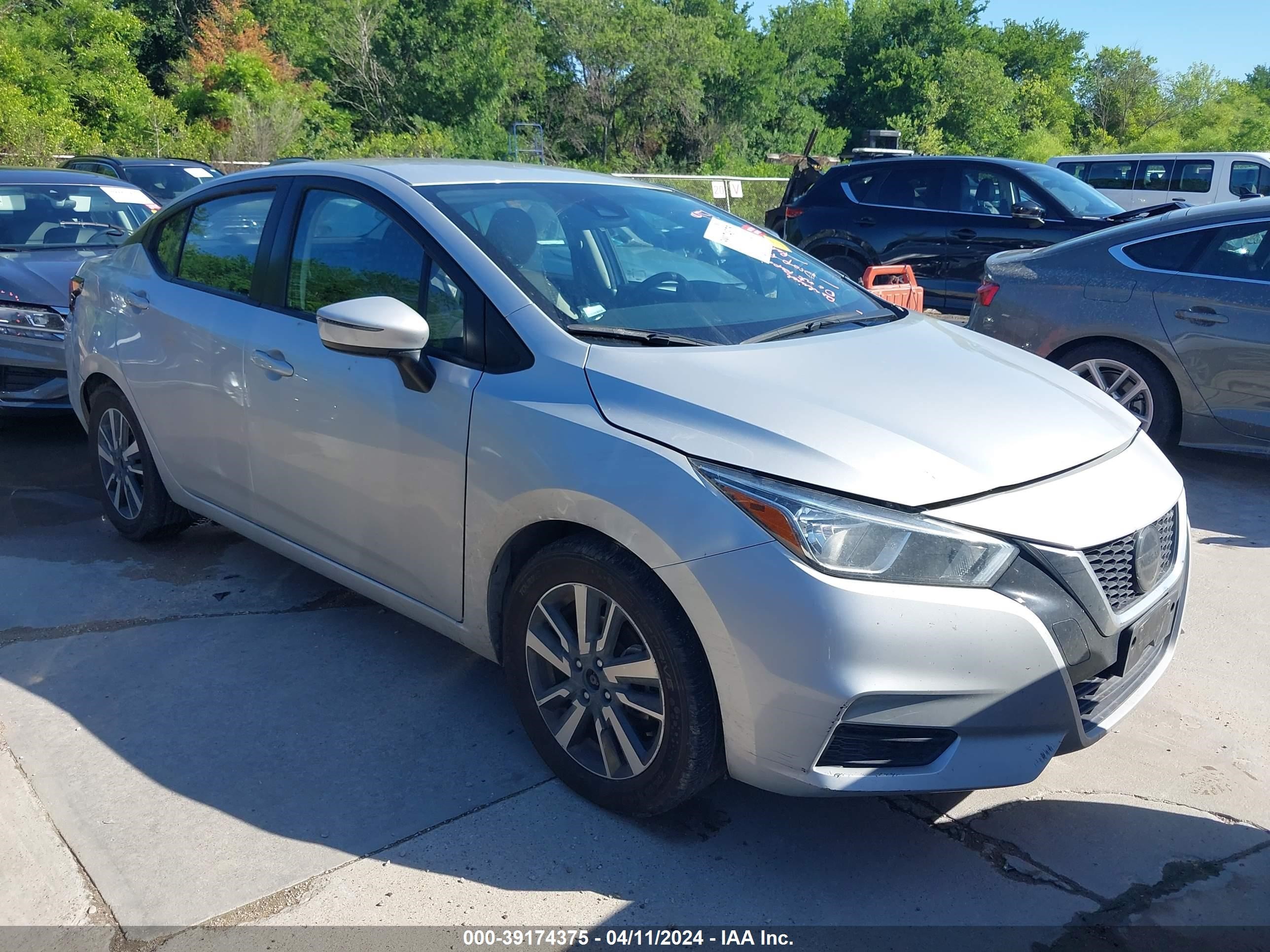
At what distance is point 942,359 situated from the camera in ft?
10.7

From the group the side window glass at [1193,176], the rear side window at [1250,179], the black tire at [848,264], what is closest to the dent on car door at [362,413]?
the black tire at [848,264]

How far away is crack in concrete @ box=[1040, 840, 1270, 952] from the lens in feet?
8.02

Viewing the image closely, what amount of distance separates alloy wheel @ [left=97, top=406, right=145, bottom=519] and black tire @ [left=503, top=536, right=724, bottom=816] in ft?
8.04

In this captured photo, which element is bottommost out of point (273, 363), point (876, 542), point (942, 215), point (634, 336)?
point (876, 542)

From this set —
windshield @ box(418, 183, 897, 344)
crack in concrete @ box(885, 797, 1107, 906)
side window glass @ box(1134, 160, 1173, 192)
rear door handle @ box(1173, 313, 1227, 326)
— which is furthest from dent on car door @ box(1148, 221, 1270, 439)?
side window glass @ box(1134, 160, 1173, 192)

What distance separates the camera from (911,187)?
1086 cm

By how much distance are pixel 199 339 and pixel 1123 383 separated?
15.7 ft

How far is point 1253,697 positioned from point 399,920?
2.78 m

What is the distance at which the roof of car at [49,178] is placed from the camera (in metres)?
7.52

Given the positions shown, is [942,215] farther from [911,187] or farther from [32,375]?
[32,375]

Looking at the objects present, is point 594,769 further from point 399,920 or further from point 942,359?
point 942,359

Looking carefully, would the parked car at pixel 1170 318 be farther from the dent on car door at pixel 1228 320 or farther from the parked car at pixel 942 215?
the parked car at pixel 942 215

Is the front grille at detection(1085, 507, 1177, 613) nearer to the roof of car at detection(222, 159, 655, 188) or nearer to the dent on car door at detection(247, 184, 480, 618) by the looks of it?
the dent on car door at detection(247, 184, 480, 618)

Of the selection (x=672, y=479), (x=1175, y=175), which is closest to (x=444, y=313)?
(x=672, y=479)
